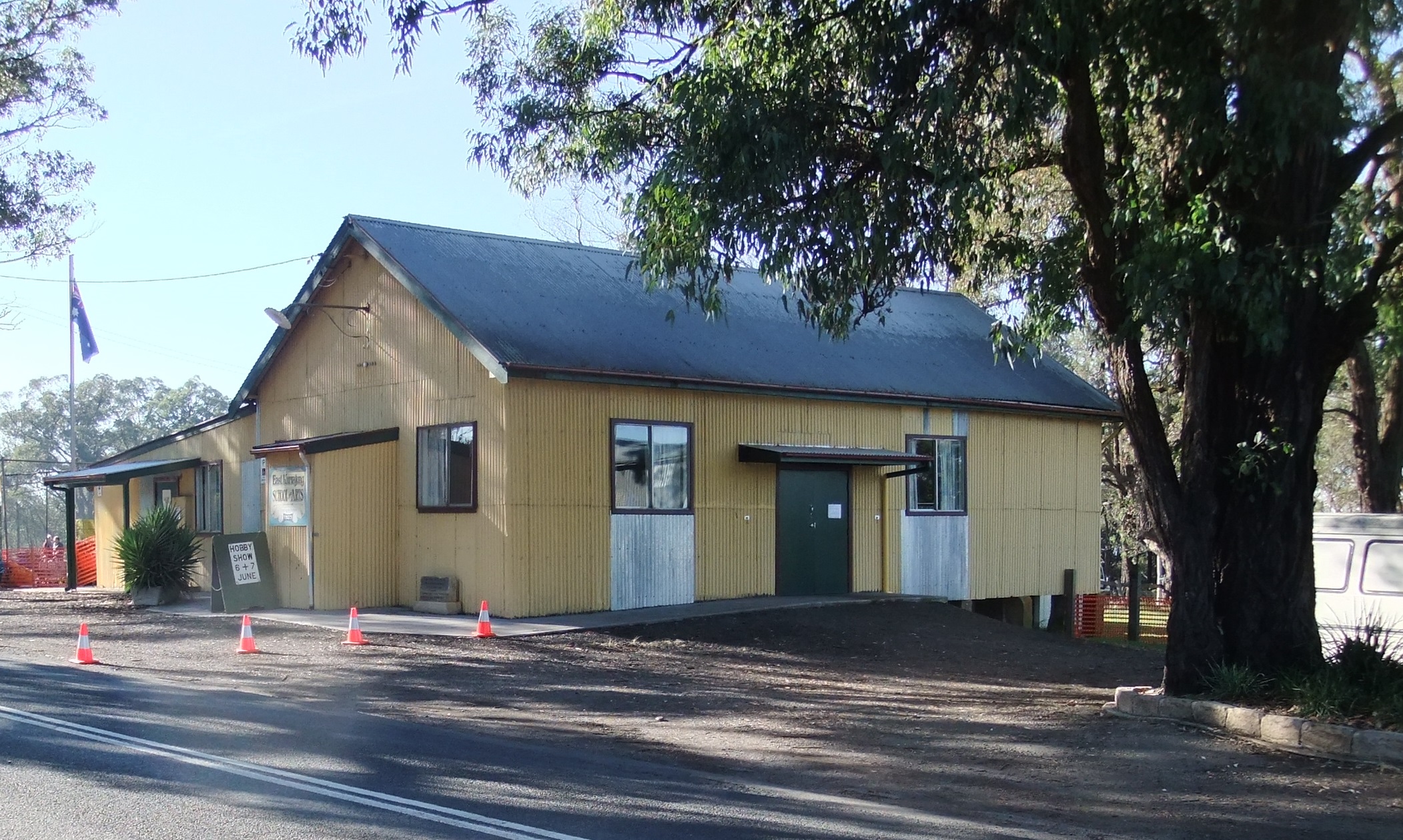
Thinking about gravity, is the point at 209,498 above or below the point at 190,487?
below

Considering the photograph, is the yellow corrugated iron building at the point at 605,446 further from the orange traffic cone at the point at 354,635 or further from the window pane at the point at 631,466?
the orange traffic cone at the point at 354,635

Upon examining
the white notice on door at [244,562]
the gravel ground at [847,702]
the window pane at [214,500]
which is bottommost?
the gravel ground at [847,702]

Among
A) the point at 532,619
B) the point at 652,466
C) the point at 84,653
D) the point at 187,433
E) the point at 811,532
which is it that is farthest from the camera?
the point at 187,433

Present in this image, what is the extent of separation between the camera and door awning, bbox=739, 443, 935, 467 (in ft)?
65.2

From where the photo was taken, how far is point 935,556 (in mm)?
22703

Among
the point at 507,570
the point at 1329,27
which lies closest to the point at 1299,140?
the point at 1329,27

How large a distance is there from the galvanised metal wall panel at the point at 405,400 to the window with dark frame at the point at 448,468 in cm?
13

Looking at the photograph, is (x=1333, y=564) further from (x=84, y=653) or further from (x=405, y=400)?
(x=84, y=653)

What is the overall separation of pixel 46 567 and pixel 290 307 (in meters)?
17.1

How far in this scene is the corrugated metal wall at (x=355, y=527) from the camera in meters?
19.7

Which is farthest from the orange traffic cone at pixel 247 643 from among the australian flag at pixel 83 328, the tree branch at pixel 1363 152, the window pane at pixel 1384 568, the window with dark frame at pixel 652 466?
the australian flag at pixel 83 328

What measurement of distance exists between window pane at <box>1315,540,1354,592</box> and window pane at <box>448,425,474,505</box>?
1120 centimetres

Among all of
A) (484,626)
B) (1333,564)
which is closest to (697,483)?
(484,626)

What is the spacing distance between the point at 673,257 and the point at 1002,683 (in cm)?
602
